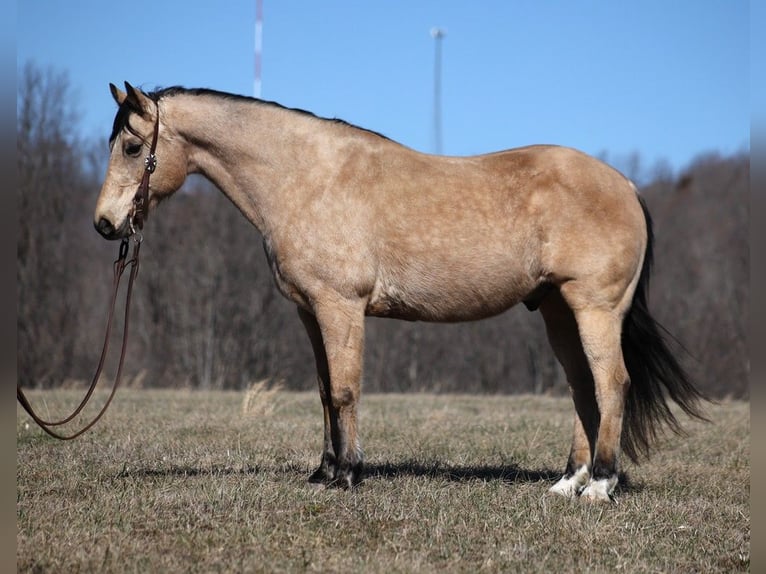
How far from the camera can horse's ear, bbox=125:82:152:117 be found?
249 inches

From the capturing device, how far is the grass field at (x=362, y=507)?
4.60 meters

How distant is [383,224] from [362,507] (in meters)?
2.08

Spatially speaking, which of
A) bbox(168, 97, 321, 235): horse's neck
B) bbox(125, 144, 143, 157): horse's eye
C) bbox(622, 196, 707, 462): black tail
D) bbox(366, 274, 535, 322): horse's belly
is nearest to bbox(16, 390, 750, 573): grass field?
bbox(622, 196, 707, 462): black tail

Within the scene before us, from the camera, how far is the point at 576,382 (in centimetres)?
705

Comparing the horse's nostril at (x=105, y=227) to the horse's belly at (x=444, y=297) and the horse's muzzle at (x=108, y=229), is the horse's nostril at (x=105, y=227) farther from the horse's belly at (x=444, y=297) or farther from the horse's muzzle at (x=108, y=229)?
the horse's belly at (x=444, y=297)

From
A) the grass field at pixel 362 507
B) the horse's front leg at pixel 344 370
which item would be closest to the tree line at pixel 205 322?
the grass field at pixel 362 507

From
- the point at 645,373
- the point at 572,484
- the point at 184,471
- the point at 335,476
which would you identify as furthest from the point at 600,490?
the point at 184,471

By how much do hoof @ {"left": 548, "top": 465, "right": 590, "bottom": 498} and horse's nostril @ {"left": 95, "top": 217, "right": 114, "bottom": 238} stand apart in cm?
386

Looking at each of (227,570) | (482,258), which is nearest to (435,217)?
(482,258)

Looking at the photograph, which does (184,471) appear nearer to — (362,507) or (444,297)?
(362,507)

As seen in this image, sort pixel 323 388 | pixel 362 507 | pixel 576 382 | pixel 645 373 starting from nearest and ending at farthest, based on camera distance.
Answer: pixel 362 507, pixel 323 388, pixel 645 373, pixel 576 382

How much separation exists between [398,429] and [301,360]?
19829 mm

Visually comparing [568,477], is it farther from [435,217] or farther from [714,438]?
[714,438]

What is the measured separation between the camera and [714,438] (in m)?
9.88
